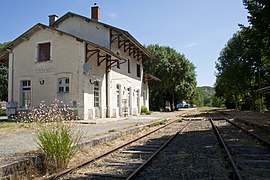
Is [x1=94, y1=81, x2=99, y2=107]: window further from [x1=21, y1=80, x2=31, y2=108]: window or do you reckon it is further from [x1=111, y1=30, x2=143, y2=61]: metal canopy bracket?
[x1=21, y1=80, x2=31, y2=108]: window

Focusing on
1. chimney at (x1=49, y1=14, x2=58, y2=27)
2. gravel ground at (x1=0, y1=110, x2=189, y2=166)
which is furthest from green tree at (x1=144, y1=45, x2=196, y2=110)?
gravel ground at (x1=0, y1=110, x2=189, y2=166)

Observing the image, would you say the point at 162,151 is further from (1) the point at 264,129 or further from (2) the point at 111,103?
(2) the point at 111,103

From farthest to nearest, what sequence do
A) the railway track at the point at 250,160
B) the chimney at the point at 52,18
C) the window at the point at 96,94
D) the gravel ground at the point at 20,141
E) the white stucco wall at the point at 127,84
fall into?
1. the chimney at the point at 52,18
2. the white stucco wall at the point at 127,84
3. the window at the point at 96,94
4. the gravel ground at the point at 20,141
5. the railway track at the point at 250,160

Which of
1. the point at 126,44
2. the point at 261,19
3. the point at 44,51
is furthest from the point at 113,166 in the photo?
the point at 126,44

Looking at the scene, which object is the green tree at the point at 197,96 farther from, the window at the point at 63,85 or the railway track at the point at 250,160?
the railway track at the point at 250,160

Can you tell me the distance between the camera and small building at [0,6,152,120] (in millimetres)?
19047

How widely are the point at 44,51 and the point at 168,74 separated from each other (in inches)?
1004

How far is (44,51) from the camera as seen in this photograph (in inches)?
810

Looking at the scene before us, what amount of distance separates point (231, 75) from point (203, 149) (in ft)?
102

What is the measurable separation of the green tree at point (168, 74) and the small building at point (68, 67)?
1911 cm

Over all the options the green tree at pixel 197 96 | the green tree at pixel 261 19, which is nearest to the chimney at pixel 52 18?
the green tree at pixel 261 19

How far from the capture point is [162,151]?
8.05 meters

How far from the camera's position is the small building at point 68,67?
19.0 m

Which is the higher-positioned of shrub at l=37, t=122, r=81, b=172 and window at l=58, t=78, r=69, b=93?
window at l=58, t=78, r=69, b=93
